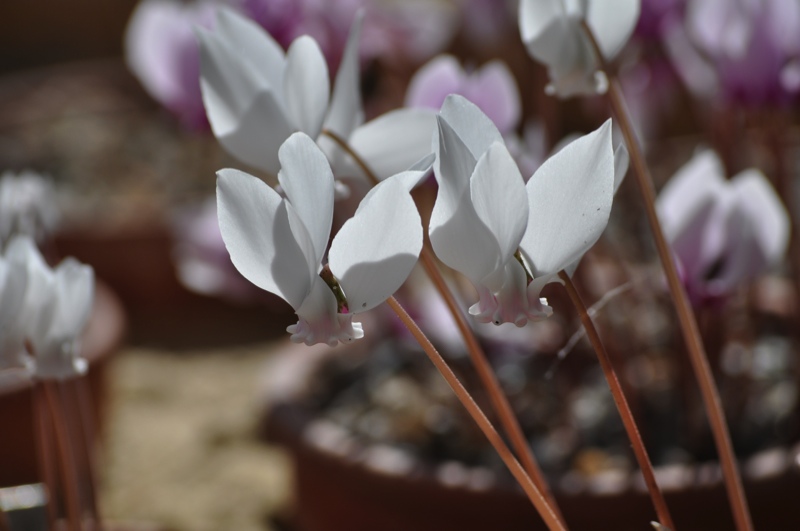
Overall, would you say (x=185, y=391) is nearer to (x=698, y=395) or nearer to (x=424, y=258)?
(x=698, y=395)

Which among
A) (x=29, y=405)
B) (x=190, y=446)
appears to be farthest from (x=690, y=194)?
(x=190, y=446)

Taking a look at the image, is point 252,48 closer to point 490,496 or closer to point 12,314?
point 12,314

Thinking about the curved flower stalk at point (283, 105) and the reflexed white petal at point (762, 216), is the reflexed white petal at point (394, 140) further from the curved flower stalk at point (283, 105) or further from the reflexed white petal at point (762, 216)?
the reflexed white petal at point (762, 216)

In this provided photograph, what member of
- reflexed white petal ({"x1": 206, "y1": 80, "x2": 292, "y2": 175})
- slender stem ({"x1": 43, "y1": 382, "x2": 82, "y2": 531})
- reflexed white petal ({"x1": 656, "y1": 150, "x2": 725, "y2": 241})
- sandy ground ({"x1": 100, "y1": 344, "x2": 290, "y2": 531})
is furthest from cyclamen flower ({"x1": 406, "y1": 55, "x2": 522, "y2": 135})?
sandy ground ({"x1": 100, "y1": 344, "x2": 290, "y2": 531})

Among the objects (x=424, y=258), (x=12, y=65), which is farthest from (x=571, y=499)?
(x=12, y=65)

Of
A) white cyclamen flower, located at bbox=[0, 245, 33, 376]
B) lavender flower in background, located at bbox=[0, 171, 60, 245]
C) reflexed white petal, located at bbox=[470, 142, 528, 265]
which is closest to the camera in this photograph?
reflexed white petal, located at bbox=[470, 142, 528, 265]

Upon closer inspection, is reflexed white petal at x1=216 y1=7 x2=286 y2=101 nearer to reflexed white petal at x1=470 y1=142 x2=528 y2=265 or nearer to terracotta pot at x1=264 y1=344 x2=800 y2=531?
reflexed white petal at x1=470 y1=142 x2=528 y2=265
